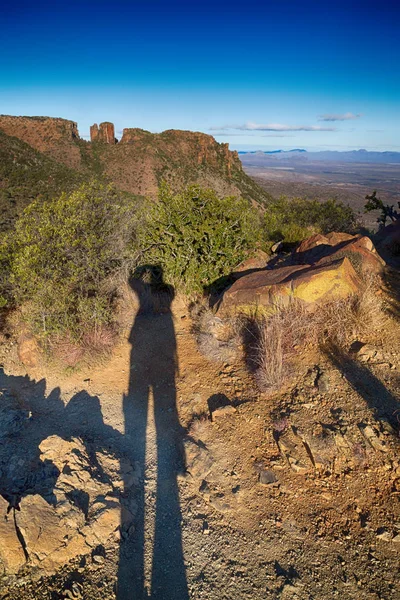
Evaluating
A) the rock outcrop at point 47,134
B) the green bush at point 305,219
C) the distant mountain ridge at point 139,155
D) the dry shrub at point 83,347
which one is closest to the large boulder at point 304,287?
the dry shrub at point 83,347

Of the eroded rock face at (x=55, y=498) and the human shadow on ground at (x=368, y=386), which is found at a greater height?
the human shadow on ground at (x=368, y=386)

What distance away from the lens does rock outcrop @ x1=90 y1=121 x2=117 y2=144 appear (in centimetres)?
6269

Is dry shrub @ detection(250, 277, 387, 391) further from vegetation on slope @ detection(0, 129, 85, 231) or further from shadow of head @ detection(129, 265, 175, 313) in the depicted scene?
vegetation on slope @ detection(0, 129, 85, 231)

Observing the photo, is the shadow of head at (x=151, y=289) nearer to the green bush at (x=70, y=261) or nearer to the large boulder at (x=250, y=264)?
the green bush at (x=70, y=261)

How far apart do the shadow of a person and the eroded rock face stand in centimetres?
34

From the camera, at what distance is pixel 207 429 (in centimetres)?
458

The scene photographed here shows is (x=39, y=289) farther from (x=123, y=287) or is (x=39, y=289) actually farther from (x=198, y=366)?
(x=198, y=366)

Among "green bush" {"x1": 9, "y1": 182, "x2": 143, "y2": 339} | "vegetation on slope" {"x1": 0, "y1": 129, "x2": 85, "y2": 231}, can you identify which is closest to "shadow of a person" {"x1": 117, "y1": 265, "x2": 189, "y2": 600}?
"green bush" {"x1": 9, "y1": 182, "x2": 143, "y2": 339}

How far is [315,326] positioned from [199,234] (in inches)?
149

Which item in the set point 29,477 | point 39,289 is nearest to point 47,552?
point 29,477

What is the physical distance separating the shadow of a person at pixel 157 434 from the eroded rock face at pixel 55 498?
0.34 metres

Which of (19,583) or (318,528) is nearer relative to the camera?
(19,583)

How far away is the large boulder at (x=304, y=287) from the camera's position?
209 inches

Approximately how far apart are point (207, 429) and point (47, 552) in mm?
2282
